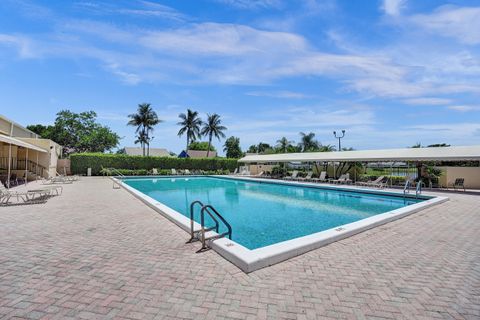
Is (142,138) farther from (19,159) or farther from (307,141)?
(307,141)

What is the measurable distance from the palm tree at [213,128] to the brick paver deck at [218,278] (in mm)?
38530

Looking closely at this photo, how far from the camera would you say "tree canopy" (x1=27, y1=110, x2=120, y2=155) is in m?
40.3

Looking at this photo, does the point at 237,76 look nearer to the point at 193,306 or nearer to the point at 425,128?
the point at 193,306

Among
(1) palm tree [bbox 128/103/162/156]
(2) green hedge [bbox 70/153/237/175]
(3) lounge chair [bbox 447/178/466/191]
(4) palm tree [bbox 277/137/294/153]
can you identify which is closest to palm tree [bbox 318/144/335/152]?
(4) palm tree [bbox 277/137/294/153]

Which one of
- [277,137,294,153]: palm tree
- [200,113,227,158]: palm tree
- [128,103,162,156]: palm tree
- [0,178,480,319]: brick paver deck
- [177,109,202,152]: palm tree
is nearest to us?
[0,178,480,319]: brick paver deck

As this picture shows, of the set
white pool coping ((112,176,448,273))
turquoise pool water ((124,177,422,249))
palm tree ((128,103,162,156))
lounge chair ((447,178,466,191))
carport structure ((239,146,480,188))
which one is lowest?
turquoise pool water ((124,177,422,249))

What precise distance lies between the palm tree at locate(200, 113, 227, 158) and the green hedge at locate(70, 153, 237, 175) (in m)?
9.67

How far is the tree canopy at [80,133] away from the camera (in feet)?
132

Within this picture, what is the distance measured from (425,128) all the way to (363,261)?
33527 millimetres

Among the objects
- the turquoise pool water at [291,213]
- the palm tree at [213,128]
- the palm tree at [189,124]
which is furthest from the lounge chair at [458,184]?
the palm tree at [189,124]

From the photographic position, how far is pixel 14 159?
19.9 meters

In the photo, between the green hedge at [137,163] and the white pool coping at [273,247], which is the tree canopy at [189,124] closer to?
the green hedge at [137,163]

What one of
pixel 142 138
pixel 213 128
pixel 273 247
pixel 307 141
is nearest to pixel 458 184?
pixel 273 247

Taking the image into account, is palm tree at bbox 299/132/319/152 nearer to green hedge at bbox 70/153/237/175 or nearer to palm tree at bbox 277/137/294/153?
palm tree at bbox 277/137/294/153
